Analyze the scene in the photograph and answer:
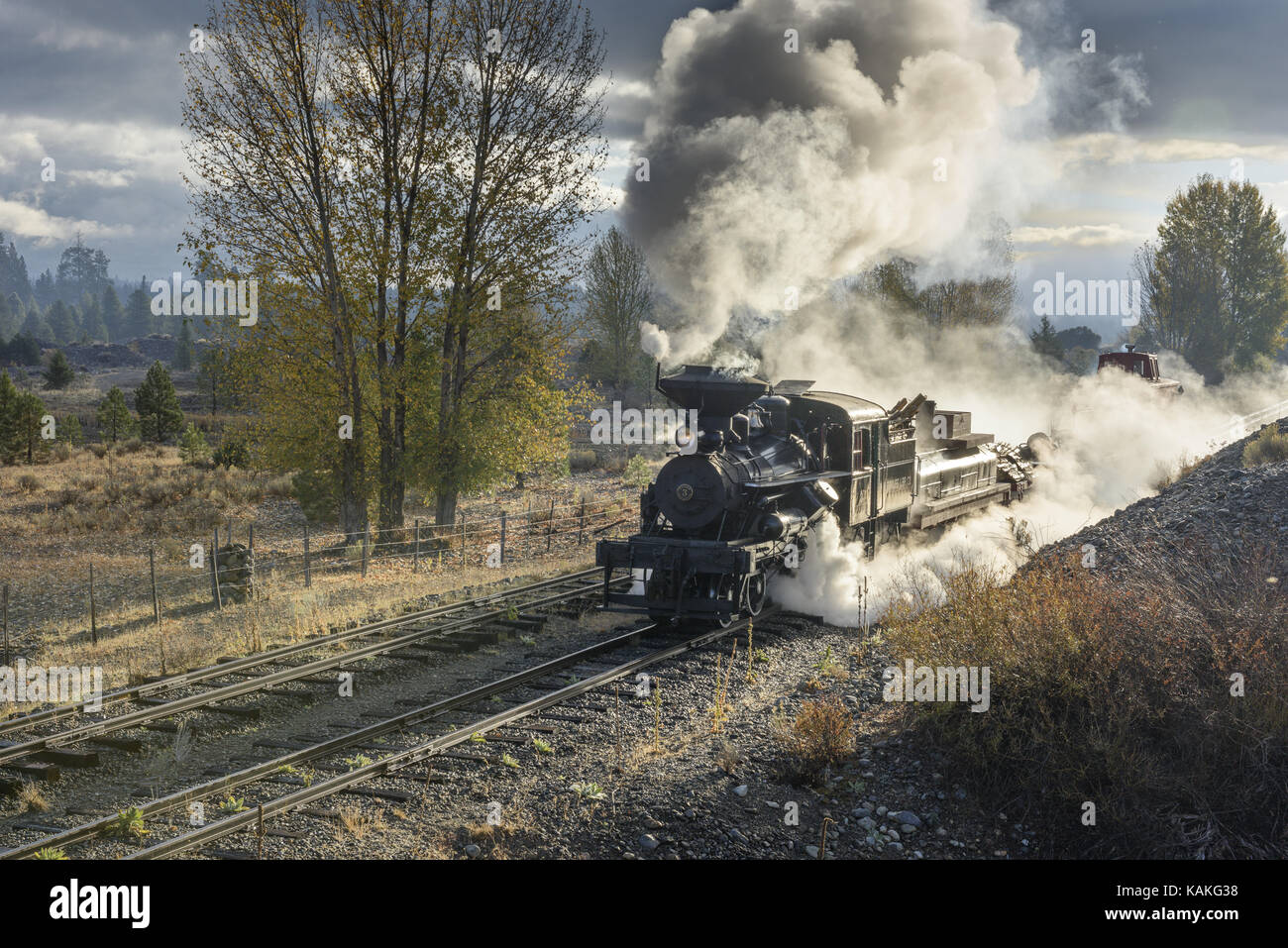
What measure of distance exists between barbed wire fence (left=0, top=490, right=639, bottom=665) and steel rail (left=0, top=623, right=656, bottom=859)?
2.37 m

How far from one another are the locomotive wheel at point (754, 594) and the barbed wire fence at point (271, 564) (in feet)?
6.77

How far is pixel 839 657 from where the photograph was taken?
10.8 meters

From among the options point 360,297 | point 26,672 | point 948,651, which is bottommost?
point 26,672

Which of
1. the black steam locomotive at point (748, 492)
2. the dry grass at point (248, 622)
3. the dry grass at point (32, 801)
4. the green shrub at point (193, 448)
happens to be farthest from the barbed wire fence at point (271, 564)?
the green shrub at point (193, 448)

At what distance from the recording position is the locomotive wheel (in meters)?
12.2

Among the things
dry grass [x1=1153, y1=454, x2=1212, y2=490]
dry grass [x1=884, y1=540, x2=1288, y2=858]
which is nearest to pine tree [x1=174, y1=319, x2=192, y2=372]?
dry grass [x1=1153, y1=454, x2=1212, y2=490]

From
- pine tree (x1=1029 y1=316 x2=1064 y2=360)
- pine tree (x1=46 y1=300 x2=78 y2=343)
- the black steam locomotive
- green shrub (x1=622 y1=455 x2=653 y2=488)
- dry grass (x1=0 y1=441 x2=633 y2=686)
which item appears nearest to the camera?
the black steam locomotive

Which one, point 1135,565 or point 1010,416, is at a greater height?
point 1010,416

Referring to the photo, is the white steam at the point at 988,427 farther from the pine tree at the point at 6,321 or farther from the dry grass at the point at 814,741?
the pine tree at the point at 6,321

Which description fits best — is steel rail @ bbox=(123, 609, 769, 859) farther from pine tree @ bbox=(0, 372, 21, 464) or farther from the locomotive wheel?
pine tree @ bbox=(0, 372, 21, 464)

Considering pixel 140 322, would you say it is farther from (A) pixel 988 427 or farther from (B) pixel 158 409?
(A) pixel 988 427
